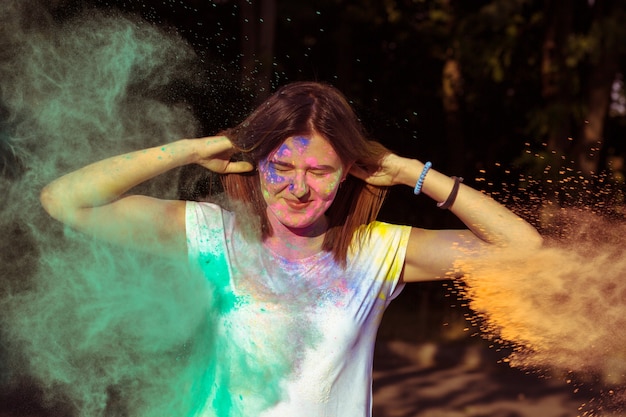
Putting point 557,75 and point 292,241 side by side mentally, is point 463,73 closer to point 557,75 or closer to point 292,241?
point 557,75

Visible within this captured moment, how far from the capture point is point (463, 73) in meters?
10.8

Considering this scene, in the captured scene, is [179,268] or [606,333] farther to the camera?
[606,333]

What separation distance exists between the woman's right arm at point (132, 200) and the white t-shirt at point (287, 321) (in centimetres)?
8

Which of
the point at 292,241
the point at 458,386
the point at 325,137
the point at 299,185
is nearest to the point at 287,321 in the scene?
the point at 292,241

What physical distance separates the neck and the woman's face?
8 centimetres

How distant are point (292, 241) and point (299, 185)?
22 centimetres

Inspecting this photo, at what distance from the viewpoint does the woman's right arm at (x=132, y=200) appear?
108 inches

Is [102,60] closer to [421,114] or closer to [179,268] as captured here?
[179,268]

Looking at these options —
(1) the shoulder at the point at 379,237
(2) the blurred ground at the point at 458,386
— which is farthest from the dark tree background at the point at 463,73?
(1) the shoulder at the point at 379,237

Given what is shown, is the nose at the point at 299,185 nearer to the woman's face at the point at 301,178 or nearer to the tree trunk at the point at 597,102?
the woman's face at the point at 301,178

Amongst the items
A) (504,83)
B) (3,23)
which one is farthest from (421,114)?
(3,23)

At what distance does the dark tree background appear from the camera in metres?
9.36

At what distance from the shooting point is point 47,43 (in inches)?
146

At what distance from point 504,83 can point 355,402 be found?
897 centimetres
